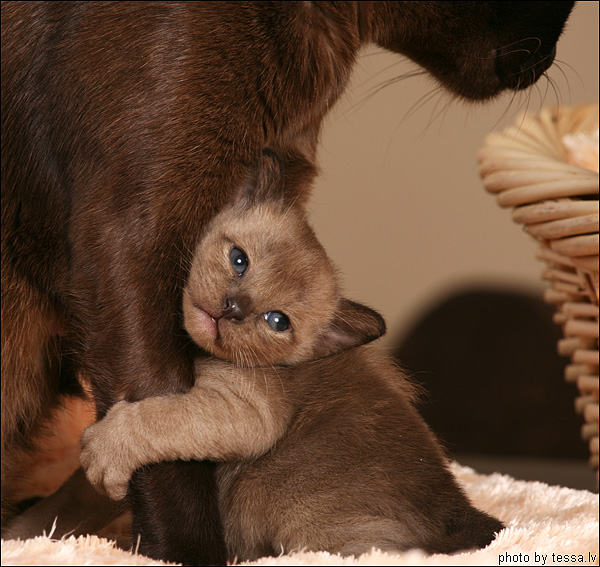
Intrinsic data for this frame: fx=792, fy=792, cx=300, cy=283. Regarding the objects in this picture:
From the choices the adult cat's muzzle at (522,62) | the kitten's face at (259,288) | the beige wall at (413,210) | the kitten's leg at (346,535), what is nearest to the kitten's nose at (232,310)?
the kitten's face at (259,288)

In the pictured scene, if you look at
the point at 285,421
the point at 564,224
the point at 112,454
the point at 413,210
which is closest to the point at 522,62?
the point at 564,224

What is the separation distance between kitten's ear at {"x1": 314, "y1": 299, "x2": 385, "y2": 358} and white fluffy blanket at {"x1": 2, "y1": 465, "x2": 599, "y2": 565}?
1.00 feet

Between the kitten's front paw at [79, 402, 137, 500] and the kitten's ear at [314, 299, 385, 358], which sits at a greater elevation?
the kitten's ear at [314, 299, 385, 358]

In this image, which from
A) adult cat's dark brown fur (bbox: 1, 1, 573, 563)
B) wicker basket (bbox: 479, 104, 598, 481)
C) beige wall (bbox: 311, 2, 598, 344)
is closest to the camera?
adult cat's dark brown fur (bbox: 1, 1, 573, 563)

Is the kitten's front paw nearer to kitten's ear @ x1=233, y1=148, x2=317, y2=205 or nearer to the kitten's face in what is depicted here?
the kitten's face

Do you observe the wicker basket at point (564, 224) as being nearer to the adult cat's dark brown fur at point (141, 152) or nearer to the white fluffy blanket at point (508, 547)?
the white fluffy blanket at point (508, 547)

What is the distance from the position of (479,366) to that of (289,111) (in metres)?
1.72

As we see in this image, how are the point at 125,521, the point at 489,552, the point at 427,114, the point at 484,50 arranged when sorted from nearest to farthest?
the point at 489,552, the point at 484,50, the point at 125,521, the point at 427,114

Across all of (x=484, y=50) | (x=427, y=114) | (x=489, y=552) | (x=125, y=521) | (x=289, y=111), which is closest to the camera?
(x=489, y=552)

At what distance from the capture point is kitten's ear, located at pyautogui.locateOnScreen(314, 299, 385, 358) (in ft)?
3.57

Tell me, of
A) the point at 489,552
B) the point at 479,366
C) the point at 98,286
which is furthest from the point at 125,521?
the point at 479,366

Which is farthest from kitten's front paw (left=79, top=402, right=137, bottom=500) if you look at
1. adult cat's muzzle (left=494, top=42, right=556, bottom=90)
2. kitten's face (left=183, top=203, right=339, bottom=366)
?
adult cat's muzzle (left=494, top=42, right=556, bottom=90)

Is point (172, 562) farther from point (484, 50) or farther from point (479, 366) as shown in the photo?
point (479, 366)

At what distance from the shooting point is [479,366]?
2551mm
